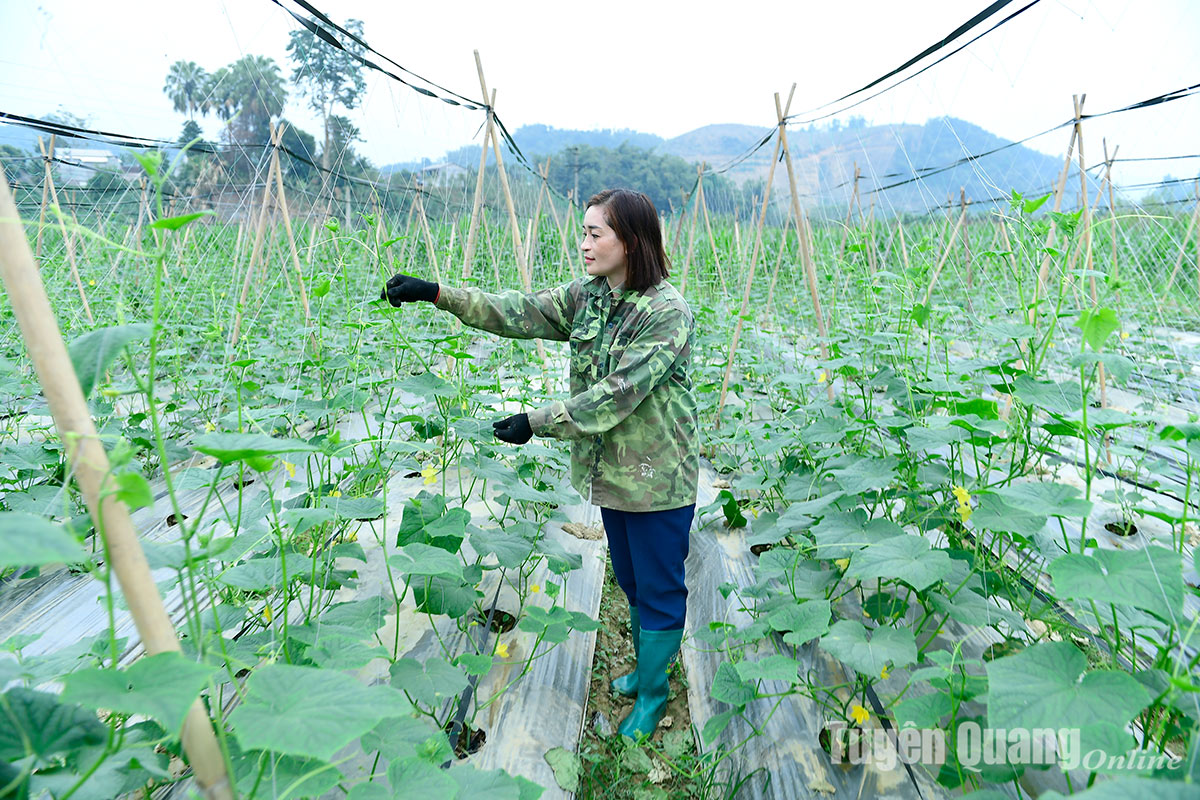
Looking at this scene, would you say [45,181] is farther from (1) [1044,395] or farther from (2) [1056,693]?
(2) [1056,693]

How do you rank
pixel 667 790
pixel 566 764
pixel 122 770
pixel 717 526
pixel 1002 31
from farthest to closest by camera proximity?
1. pixel 717 526
2. pixel 1002 31
3. pixel 667 790
4. pixel 566 764
5. pixel 122 770

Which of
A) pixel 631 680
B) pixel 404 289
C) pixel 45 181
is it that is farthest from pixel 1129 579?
pixel 45 181

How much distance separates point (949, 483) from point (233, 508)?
2.44 metres

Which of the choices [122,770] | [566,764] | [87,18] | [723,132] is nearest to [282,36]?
[87,18]

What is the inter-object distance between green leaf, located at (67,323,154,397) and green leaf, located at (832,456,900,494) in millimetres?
1505

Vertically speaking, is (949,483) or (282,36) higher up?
(282,36)

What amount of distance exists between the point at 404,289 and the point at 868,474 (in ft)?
4.53

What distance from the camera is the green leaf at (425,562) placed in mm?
1358

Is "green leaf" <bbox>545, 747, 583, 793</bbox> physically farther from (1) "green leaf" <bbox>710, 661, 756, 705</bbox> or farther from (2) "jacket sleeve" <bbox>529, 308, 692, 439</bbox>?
(2) "jacket sleeve" <bbox>529, 308, 692, 439</bbox>

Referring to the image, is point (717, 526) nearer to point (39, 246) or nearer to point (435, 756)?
point (435, 756)

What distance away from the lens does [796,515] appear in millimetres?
1866

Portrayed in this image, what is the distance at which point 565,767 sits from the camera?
5.57ft

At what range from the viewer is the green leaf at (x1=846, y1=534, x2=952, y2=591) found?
4.18 ft

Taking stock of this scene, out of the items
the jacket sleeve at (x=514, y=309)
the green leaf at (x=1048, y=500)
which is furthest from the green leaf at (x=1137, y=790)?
the jacket sleeve at (x=514, y=309)
